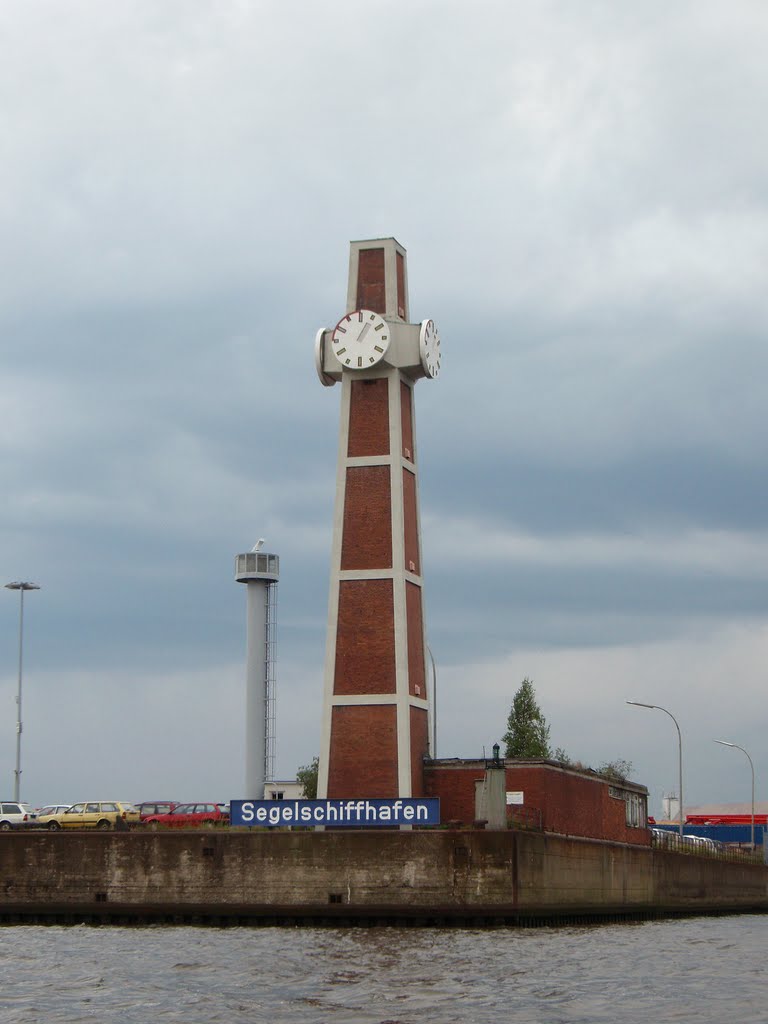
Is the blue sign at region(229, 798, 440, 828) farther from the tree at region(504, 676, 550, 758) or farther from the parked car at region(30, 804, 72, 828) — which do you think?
the tree at region(504, 676, 550, 758)

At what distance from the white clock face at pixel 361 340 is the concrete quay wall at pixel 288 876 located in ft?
69.4

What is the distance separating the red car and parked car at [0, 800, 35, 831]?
5.72 meters

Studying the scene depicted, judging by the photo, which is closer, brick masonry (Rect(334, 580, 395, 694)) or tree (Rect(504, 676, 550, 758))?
brick masonry (Rect(334, 580, 395, 694))

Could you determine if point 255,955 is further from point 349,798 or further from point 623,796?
point 623,796

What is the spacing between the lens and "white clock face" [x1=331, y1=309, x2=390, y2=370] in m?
69.2

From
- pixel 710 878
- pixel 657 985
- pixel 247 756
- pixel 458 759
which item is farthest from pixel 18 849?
pixel 710 878

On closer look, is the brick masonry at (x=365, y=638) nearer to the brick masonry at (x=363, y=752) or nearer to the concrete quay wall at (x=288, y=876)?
the brick masonry at (x=363, y=752)

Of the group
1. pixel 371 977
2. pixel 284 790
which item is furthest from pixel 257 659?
pixel 371 977

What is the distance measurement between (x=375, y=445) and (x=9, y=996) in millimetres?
36711

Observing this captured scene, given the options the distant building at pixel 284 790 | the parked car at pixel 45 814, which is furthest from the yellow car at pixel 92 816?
the distant building at pixel 284 790

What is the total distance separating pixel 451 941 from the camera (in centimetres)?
4925

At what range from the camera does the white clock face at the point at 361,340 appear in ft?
227

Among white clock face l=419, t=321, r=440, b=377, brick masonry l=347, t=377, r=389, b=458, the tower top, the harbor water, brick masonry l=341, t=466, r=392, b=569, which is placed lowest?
the harbor water

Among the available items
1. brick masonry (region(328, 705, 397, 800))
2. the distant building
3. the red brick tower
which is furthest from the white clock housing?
the distant building
